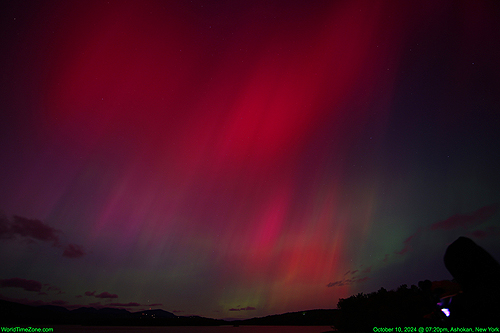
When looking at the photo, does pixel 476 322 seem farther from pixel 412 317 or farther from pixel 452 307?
pixel 412 317

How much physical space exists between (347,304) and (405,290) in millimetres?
14720

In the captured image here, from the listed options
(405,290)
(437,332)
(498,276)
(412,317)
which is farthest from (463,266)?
(405,290)

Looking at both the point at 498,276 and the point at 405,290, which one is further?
the point at 405,290

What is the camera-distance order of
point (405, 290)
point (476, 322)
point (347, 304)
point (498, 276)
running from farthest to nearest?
point (347, 304) → point (405, 290) → point (498, 276) → point (476, 322)

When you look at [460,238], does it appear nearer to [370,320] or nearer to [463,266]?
[463,266]

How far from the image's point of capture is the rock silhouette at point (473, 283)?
16.1ft

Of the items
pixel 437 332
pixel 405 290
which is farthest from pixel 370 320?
pixel 437 332

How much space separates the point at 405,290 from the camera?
Answer: 4900 cm

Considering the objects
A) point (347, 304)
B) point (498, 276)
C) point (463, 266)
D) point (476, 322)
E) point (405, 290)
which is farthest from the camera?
point (347, 304)

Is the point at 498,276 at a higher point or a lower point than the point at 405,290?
lower

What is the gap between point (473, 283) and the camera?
5633 millimetres

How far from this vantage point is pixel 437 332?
552 centimetres

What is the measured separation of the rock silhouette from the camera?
4902 mm

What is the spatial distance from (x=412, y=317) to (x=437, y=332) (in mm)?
41545
